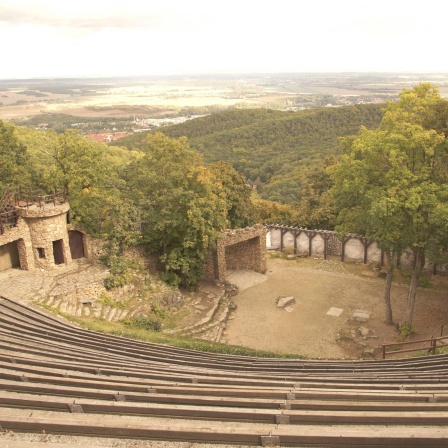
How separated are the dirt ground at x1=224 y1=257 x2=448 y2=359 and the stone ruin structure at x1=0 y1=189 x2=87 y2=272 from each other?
863 centimetres

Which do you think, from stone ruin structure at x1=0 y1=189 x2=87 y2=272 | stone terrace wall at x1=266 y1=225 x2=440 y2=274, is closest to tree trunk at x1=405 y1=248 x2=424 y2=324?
stone terrace wall at x1=266 y1=225 x2=440 y2=274

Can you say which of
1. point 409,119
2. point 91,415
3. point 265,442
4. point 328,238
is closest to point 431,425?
point 265,442

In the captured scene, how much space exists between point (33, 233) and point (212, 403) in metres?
15.5

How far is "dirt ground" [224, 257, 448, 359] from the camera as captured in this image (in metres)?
17.7

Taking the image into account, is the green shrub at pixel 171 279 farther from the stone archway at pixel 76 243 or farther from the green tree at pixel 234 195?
the green tree at pixel 234 195

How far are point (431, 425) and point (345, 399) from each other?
1332mm

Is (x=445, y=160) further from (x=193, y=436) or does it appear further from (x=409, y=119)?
(x=193, y=436)

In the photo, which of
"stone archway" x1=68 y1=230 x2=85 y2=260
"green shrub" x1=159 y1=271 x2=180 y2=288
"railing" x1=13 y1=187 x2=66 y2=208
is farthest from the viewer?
"green shrub" x1=159 y1=271 x2=180 y2=288

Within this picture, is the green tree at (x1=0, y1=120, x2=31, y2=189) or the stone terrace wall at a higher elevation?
the green tree at (x1=0, y1=120, x2=31, y2=189)

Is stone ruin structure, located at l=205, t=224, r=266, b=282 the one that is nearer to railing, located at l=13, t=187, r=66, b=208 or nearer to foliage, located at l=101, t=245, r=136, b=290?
foliage, located at l=101, t=245, r=136, b=290

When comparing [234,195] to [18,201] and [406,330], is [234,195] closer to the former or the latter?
[18,201]

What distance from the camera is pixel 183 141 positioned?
79.0ft

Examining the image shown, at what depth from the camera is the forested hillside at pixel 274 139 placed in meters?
61.3

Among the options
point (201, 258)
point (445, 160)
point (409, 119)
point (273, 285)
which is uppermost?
point (409, 119)
